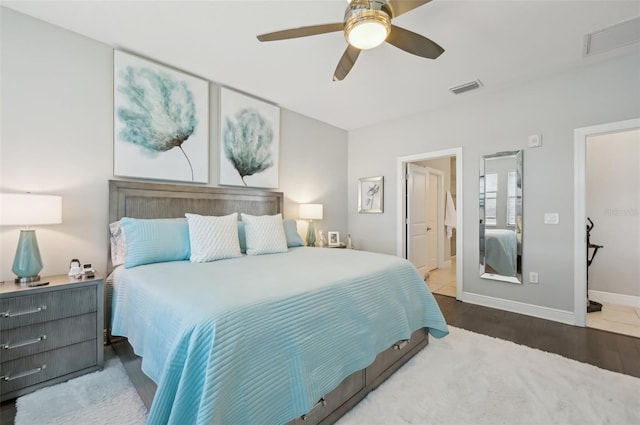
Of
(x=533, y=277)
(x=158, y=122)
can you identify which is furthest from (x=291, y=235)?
(x=533, y=277)

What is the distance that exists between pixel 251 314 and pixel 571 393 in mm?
2110

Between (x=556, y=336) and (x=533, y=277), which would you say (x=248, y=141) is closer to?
(x=533, y=277)

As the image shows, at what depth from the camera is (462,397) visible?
1731mm

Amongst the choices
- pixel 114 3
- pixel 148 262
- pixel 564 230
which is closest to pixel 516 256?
pixel 564 230

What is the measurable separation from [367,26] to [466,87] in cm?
224

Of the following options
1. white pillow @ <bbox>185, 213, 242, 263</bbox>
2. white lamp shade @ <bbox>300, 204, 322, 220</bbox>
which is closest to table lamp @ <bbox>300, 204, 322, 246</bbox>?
white lamp shade @ <bbox>300, 204, 322, 220</bbox>

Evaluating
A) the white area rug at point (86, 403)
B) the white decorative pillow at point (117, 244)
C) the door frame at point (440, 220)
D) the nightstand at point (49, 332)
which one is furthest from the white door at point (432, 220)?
the nightstand at point (49, 332)

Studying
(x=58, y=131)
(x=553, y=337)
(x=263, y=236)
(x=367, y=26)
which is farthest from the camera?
(x=263, y=236)

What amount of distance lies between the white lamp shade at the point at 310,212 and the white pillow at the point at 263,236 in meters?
1.05

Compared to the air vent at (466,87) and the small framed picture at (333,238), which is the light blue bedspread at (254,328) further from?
the air vent at (466,87)

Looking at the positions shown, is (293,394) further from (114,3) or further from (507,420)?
(114,3)

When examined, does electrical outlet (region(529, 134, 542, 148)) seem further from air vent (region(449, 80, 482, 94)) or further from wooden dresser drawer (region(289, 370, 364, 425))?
wooden dresser drawer (region(289, 370, 364, 425))

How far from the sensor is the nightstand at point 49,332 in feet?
5.61

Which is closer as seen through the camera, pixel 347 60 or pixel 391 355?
pixel 391 355
